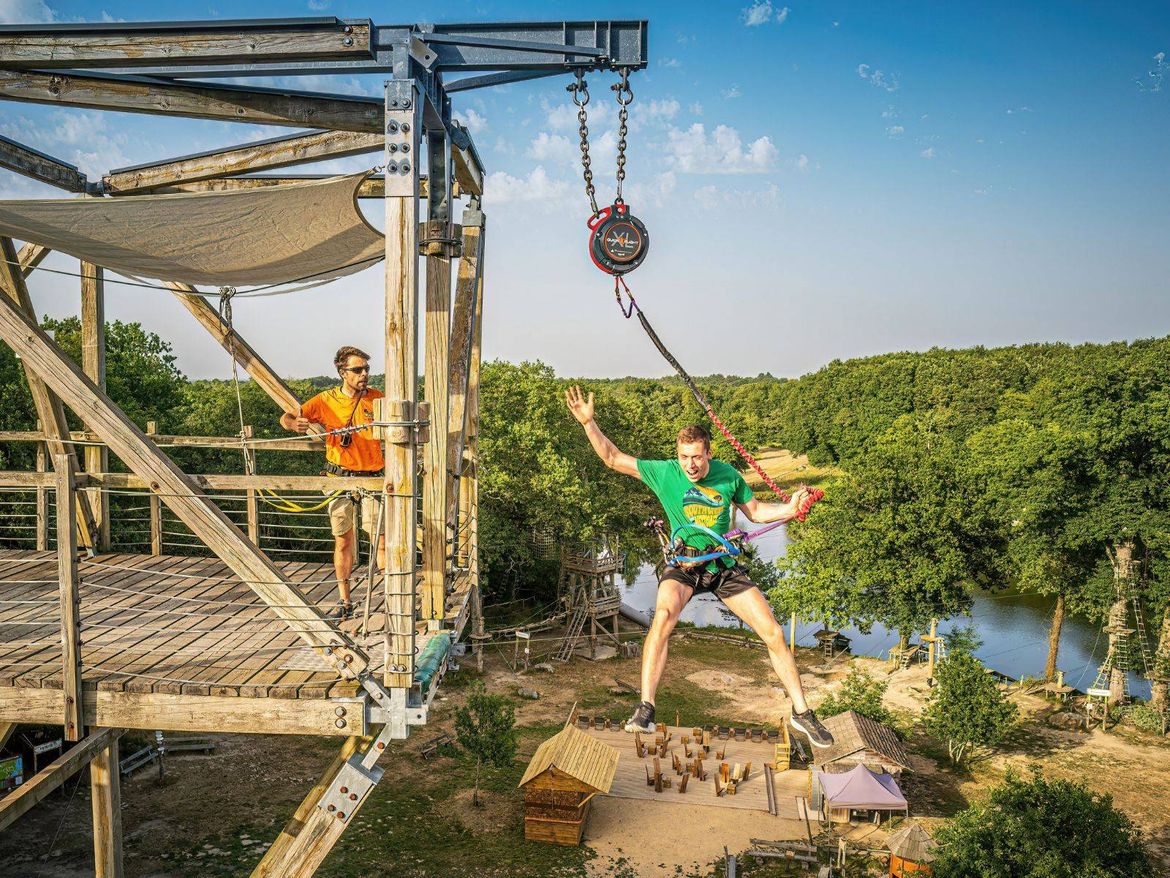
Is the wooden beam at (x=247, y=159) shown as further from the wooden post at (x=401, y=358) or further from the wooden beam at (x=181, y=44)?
the wooden post at (x=401, y=358)

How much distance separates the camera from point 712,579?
581cm

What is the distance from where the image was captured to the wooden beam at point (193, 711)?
19.8ft

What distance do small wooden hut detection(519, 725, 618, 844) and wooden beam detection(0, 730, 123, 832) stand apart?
10276 mm

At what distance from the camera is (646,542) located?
109 ft

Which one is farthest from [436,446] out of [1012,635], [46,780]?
[1012,635]

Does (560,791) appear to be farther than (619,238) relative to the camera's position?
Yes

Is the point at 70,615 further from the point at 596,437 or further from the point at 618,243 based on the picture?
the point at 618,243

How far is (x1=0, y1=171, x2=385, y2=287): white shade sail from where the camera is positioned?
6.52 meters

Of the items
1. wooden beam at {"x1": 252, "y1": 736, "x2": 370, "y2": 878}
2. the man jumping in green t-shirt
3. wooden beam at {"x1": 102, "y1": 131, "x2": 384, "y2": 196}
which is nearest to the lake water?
wooden beam at {"x1": 252, "y1": 736, "x2": 370, "y2": 878}

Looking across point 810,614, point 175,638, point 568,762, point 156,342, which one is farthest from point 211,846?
point 156,342

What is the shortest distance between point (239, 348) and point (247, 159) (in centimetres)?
235

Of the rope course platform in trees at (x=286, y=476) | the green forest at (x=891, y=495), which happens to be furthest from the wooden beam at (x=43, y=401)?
the green forest at (x=891, y=495)

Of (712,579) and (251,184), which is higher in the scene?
(251,184)

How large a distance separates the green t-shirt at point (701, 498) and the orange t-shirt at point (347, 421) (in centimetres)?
353
